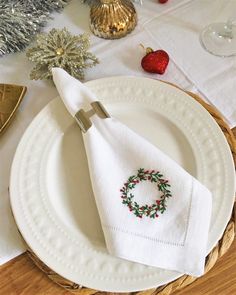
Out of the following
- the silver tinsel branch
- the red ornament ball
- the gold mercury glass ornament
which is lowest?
the red ornament ball

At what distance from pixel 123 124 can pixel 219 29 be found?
0.30 m

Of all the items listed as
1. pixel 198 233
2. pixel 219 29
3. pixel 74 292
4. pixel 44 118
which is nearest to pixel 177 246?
pixel 198 233

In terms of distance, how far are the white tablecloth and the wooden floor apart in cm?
10

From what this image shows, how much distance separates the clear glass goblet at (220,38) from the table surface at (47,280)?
335mm

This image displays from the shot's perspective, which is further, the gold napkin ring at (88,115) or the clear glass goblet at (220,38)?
the clear glass goblet at (220,38)

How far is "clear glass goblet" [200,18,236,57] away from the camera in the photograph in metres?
0.79

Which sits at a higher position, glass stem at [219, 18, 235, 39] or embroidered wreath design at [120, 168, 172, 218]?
embroidered wreath design at [120, 168, 172, 218]

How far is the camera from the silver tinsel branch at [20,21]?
80 cm

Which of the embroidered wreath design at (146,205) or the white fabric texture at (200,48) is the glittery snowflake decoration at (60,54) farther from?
the embroidered wreath design at (146,205)

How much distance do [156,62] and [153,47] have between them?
2.6 inches

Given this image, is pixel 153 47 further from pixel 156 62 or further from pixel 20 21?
pixel 20 21

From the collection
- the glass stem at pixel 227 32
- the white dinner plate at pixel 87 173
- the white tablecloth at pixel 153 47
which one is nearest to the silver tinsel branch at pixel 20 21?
the white tablecloth at pixel 153 47

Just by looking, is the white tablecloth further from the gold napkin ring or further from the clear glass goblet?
the gold napkin ring

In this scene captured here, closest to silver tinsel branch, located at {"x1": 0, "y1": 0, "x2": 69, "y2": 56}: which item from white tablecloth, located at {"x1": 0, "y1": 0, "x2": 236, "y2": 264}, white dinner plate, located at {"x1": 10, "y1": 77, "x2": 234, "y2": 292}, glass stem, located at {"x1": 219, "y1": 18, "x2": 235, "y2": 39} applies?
white tablecloth, located at {"x1": 0, "y1": 0, "x2": 236, "y2": 264}
